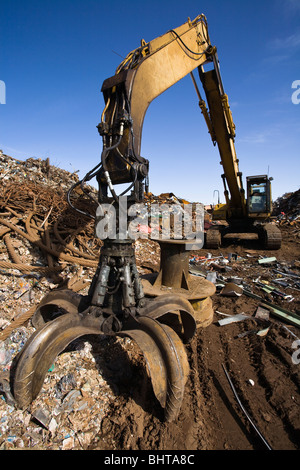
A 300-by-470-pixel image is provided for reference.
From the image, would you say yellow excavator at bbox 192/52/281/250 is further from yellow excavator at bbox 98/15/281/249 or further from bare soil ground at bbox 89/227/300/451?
bare soil ground at bbox 89/227/300/451

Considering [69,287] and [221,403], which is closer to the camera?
[221,403]

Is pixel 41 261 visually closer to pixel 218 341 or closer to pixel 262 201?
pixel 218 341

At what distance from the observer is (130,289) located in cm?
253

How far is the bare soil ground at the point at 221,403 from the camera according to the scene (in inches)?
73.3

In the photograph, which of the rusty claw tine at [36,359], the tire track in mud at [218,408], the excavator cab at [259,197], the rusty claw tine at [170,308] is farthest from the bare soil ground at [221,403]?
the excavator cab at [259,197]

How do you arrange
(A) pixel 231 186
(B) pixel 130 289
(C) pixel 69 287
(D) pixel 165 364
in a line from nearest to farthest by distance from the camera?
1. (D) pixel 165 364
2. (B) pixel 130 289
3. (C) pixel 69 287
4. (A) pixel 231 186

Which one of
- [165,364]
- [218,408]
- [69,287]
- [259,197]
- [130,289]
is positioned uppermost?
[259,197]

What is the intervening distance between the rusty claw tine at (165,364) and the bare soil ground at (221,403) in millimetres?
216

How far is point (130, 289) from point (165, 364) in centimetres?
81

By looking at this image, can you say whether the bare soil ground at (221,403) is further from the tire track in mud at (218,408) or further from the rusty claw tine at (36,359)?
the rusty claw tine at (36,359)

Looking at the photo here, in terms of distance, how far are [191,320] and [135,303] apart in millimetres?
759

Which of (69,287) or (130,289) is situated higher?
(130,289)

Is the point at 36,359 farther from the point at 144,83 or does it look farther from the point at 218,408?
the point at 144,83

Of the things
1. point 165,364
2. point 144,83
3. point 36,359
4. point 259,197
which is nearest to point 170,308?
point 165,364
